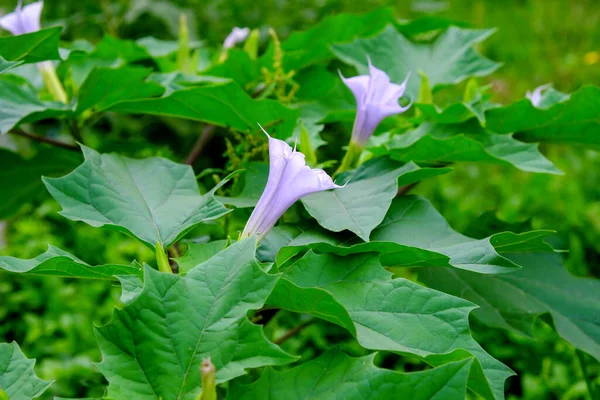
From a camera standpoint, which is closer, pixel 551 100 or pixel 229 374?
pixel 229 374

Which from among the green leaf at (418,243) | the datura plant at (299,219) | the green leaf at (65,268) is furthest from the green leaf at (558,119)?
the green leaf at (65,268)

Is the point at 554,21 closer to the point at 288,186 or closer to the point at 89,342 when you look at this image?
the point at 89,342

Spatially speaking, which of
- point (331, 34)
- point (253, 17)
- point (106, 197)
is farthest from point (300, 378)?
point (253, 17)

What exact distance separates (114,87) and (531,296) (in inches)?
29.7

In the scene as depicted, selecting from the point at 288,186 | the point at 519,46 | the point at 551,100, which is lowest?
the point at 519,46

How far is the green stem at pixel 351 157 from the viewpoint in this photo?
1018mm

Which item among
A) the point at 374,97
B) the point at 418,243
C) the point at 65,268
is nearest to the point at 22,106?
the point at 65,268

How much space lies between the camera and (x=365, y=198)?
85 centimetres

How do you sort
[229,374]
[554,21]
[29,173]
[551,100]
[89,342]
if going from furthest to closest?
[554,21]
[89,342]
[29,173]
[551,100]
[229,374]

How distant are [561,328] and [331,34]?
0.75 metres

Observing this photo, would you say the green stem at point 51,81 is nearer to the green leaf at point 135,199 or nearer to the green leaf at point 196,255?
the green leaf at point 135,199

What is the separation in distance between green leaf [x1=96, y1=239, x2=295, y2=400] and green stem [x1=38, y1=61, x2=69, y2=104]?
69 cm

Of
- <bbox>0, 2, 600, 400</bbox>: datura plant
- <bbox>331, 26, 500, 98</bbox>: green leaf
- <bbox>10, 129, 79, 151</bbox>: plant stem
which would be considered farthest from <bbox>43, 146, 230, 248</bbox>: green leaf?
<bbox>331, 26, 500, 98</bbox>: green leaf

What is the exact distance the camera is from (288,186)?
778 millimetres
